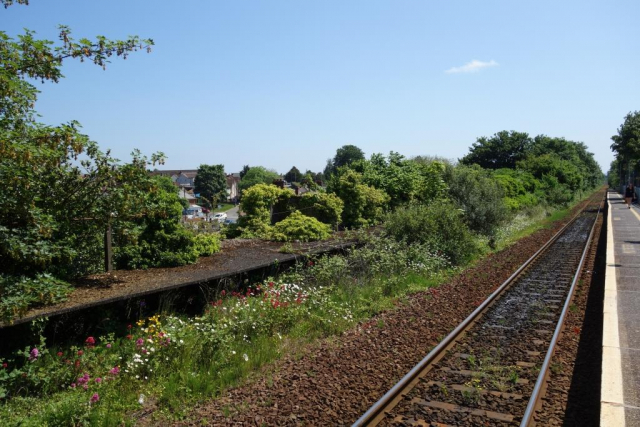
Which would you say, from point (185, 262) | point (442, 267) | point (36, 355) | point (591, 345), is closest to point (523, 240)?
point (442, 267)

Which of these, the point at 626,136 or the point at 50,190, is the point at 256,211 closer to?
the point at 50,190

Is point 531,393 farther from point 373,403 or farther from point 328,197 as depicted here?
point 328,197

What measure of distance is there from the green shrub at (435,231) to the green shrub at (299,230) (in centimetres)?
241

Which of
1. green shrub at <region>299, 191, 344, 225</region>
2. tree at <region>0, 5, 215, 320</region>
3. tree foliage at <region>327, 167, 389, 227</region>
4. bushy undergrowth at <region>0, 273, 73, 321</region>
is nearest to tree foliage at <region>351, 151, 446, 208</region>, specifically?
tree foliage at <region>327, 167, 389, 227</region>

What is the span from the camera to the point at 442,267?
14.6m

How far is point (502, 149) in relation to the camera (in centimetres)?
6719

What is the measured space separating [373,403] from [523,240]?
19869 millimetres

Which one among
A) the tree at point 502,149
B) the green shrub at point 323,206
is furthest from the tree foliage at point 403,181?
the tree at point 502,149

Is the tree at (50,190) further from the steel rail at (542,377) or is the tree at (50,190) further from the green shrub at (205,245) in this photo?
the steel rail at (542,377)

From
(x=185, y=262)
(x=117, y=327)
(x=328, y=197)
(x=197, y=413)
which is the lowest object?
(x=197, y=413)

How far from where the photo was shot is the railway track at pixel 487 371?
17.3ft

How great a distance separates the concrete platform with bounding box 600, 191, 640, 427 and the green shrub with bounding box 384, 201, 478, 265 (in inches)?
165

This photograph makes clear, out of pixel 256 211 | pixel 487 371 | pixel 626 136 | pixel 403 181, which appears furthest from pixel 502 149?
pixel 487 371

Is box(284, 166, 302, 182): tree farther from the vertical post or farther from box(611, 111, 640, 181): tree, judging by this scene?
the vertical post
